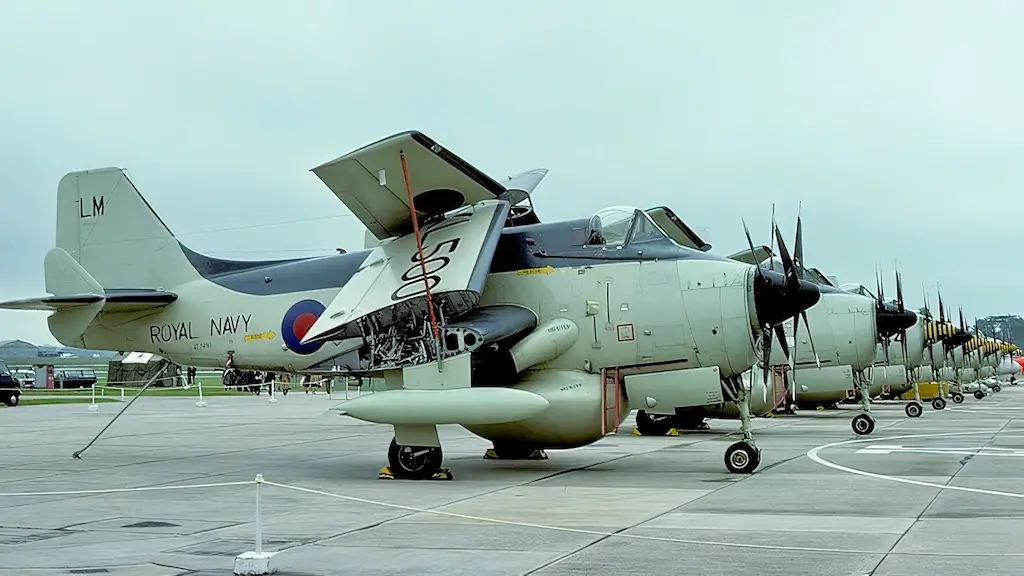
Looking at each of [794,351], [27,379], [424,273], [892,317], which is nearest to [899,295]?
[892,317]

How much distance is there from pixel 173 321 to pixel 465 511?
350 inches

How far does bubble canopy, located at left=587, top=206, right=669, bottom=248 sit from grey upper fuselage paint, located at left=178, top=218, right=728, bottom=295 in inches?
2.9

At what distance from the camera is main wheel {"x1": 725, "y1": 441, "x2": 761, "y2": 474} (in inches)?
549

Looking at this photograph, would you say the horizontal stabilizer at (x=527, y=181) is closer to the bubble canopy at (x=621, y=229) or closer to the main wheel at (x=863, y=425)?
the bubble canopy at (x=621, y=229)

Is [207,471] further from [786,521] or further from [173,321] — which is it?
[786,521]

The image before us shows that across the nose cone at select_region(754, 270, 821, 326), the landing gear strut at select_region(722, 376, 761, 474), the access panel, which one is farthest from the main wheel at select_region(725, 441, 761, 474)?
the nose cone at select_region(754, 270, 821, 326)

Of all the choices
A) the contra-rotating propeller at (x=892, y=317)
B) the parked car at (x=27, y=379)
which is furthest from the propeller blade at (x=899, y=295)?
the parked car at (x=27, y=379)

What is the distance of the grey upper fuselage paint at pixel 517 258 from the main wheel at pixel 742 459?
2.62 m

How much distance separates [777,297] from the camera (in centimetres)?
1357

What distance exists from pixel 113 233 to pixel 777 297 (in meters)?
11.7

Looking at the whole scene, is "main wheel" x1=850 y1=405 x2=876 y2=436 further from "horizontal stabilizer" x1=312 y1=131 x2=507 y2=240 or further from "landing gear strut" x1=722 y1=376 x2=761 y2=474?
"horizontal stabilizer" x1=312 y1=131 x2=507 y2=240

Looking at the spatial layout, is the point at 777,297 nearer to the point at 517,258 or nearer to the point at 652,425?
the point at 517,258

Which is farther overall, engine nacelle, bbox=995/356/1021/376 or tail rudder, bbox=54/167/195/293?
engine nacelle, bbox=995/356/1021/376

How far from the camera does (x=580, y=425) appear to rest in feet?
45.3
